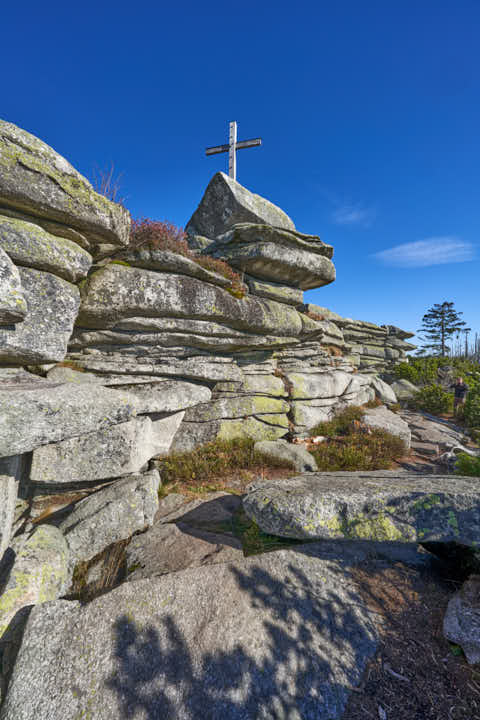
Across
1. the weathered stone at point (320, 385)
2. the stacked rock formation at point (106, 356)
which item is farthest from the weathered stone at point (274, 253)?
the weathered stone at point (320, 385)

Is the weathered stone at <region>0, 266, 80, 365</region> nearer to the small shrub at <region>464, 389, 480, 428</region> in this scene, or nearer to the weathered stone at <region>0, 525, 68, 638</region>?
the weathered stone at <region>0, 525, 68, 638</region>

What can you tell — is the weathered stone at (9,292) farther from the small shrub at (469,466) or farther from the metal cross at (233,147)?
the metal cross at (233,147)

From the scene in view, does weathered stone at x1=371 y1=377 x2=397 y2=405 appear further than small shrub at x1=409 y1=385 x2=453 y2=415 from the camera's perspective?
Yes

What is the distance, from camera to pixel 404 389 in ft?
70.4

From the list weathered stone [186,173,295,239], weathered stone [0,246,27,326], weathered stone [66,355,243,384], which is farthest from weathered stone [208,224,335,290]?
weathered stone [0,246,27,326]

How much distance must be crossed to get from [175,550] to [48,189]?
24.8 ft

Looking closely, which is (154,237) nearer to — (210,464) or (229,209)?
(229,209)

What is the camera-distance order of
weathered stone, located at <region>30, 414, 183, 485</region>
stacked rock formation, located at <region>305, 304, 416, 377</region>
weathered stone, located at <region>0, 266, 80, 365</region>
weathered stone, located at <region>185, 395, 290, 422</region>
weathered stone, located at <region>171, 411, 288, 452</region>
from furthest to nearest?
stacked rock formation, located at <region>305, 304, 416, 377</region> → weathered stone, located at <region>185, 395, 290, 422</region> → weathered stone, located at <region>171, 411, 288, 452</region> → weathered stone, located at <region>30, 414, 183, 485</region> → weathered stone, located at <region>0, 266, 80, 365</region>

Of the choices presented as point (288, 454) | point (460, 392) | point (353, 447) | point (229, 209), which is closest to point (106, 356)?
point (288, 454)

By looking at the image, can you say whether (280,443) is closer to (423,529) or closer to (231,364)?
(231,364)

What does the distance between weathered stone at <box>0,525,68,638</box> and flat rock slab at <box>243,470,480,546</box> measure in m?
3.22

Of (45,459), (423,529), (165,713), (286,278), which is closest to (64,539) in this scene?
(45,459)

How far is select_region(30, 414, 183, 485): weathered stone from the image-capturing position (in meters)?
5.86

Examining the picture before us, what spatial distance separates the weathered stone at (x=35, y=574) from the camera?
3691mm
